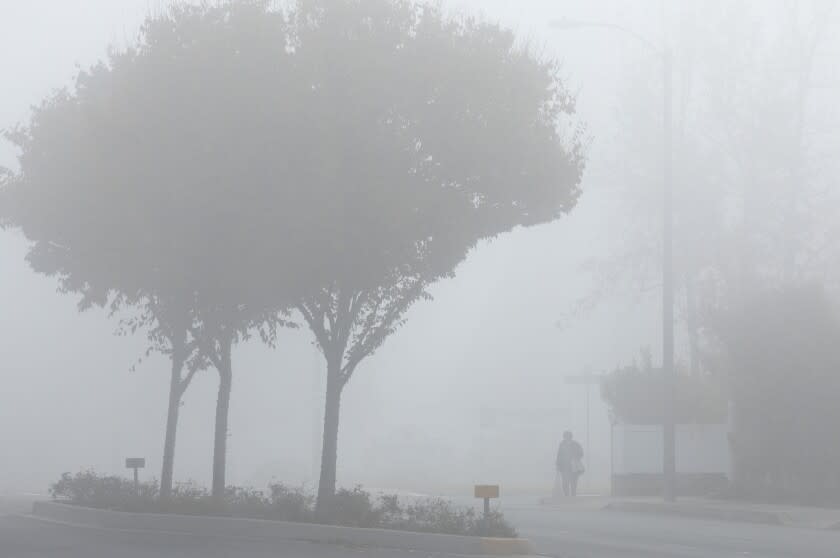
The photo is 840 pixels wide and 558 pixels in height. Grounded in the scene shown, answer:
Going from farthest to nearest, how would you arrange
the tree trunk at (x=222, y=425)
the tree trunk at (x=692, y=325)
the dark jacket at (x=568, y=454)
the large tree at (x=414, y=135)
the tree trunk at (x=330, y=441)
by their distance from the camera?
the tree trunk at (x=692, y=325)
the dark jacket at (x=568, y=454)
the tree trunk at (x=222, y=425)
the tree trunk at (x=330, y=441)
the large tree at (x=414, y=135)

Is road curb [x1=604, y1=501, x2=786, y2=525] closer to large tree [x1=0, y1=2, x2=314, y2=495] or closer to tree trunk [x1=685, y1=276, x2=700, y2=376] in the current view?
tree trunk [x1=685, y1=276, x2=700, y2=376]

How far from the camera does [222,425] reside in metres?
24.2

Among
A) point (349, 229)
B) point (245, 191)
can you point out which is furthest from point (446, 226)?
point (245, 191)

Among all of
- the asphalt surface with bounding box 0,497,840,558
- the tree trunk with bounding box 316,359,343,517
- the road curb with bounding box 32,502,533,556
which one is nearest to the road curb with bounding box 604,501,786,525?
the asphalt surface with bounding box 0,497,840,558

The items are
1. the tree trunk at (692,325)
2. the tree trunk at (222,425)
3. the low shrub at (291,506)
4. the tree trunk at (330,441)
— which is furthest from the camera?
the tree trunk at (692,325)

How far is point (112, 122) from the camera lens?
67.4 ft

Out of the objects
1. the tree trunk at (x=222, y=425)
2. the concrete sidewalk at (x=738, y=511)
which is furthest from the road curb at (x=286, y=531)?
the concrete sidewalk at (x=738, y=511)

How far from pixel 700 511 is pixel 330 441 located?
9.56 metres

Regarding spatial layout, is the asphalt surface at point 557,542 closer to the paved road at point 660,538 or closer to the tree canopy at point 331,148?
the paved road at point 660,538

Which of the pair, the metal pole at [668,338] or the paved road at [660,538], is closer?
the paved road at [660,538]

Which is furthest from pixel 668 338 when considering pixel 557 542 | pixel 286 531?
pixel 286 531

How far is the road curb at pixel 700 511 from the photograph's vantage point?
2550 centimetres

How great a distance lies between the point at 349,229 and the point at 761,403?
44.5 feet

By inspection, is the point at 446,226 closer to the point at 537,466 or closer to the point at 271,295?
the point at 271,295
